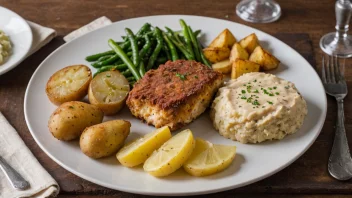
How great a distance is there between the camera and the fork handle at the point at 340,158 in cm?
379

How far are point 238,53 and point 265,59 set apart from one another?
23 cm

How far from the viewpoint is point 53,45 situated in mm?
5352

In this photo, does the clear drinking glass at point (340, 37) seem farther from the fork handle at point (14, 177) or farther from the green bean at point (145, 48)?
the fork handle at point (14, 177)

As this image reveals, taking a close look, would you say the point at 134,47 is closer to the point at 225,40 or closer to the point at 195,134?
the point at 225,40

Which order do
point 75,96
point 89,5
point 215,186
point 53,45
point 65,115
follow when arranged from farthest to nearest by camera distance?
1. point 89,5
2. point 53,45
3. point 75,96
4. point 65,115
5. point 215,186

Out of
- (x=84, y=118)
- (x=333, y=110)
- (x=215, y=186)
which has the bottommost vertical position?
(x=333, y=110)

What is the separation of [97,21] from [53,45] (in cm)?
57

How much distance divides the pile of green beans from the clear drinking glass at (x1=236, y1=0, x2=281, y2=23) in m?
0.90

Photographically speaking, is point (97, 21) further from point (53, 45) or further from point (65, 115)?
point (65, 115)

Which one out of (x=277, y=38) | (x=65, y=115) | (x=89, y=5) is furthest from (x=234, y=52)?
(x=89, y=5)

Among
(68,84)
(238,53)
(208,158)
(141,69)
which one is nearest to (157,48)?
(141,69)

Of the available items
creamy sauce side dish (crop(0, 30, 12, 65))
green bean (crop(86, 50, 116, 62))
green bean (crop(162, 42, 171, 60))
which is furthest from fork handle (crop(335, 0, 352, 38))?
creamy sauce side dish (crop(0, 30, 12, 65))

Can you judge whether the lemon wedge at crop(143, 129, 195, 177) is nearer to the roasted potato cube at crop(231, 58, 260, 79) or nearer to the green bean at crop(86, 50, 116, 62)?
the roasted potato cube at crop(231, 58, 260, 79)

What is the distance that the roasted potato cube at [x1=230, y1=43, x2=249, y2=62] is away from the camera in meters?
4.69
